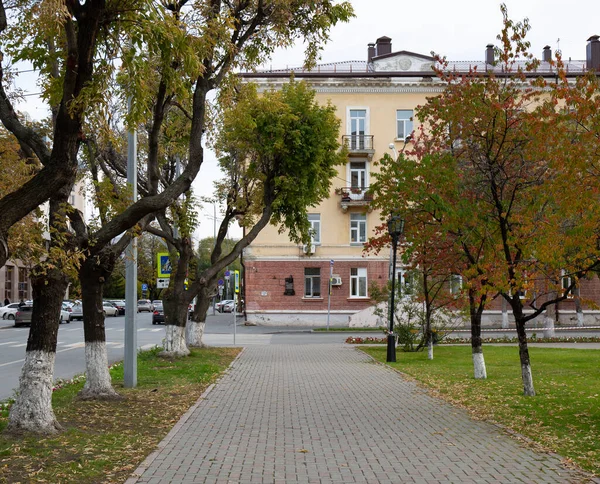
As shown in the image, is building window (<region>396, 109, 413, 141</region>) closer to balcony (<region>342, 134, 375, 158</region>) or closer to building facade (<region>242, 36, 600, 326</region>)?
building facade (<region>242, 36, 600, 326</region>)

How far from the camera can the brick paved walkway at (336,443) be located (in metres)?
7.10

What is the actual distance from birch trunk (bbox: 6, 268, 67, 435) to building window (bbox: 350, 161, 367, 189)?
36.3 metres

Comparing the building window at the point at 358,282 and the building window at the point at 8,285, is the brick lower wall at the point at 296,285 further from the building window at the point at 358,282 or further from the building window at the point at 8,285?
the building window at the point at 8,285

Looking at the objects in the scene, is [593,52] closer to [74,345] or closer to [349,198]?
[349,198]

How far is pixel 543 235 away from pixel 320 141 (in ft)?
36.2

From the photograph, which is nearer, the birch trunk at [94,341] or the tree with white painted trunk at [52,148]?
the tree with white painted trunk at [52,148]

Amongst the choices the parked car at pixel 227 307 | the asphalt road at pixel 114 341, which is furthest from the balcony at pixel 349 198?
the parked car at pixel 227 307

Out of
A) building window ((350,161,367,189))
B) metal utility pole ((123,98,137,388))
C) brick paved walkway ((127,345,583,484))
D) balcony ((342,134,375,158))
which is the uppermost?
balcony ((342,134,375,158))

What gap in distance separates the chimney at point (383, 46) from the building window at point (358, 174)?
298 inches

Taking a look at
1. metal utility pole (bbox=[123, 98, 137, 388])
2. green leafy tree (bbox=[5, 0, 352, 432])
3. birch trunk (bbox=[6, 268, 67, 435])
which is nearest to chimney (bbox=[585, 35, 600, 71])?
green leafy tree (bbox=[5, 0, 352, 432])

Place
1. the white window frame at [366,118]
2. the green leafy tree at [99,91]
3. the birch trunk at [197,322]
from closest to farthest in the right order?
1. the green leafy tree at [99,91]
2. the birch trunk at [197,322]
3. the white window frame at [366,118]

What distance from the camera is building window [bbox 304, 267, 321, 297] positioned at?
4444 centimetres

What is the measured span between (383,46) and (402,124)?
5790 mm

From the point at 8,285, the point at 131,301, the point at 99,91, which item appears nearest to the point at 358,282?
the point at 131,301
